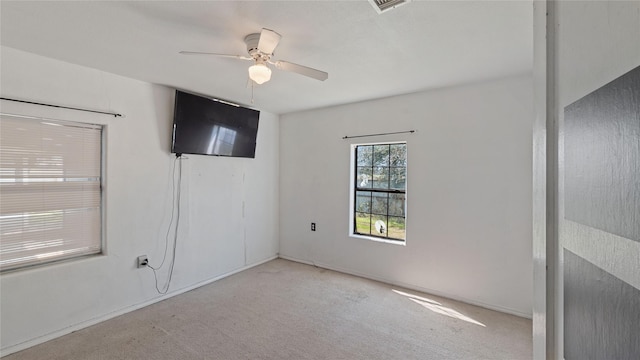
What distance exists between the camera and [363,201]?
395cm

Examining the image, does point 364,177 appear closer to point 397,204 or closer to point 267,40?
point 397,204

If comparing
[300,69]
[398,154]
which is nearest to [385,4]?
[300,69]

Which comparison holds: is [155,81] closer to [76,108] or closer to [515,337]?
[76,108]

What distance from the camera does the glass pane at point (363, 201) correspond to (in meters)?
3.90

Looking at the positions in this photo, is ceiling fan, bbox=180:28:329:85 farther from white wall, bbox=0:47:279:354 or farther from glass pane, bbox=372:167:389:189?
glass pane, bbox=372:167:389:189

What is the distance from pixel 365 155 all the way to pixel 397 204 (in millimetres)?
827

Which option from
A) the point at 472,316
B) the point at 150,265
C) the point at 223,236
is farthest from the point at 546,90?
the point at 223,236

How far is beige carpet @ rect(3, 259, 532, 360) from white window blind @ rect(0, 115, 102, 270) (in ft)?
2.58

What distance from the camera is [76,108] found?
8.27 feet

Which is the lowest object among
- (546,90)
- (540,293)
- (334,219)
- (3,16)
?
(334,219)

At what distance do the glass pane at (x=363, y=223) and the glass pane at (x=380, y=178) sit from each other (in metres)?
0.45

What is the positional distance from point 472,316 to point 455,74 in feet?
7.95

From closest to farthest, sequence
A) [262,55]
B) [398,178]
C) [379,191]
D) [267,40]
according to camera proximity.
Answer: [267,40]
[262,55]
[398,178]
[379,191]

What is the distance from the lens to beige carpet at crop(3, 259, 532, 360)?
7.25ft
